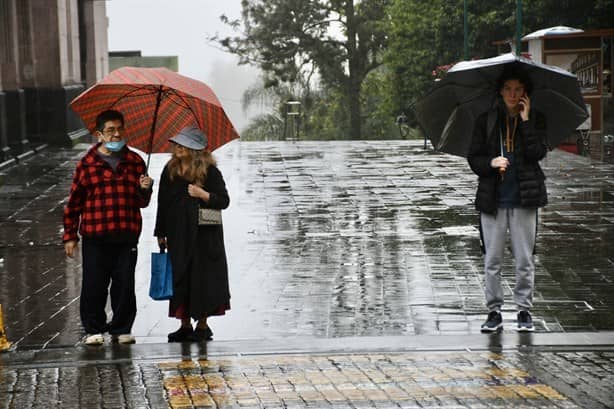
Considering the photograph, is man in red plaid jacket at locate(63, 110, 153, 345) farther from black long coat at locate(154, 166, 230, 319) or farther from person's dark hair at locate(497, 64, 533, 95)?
person's dark hair at locate(497, 64, 533, 95)

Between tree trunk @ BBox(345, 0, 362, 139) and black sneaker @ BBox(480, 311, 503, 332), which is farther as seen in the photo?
tree trunk @ BBox(345, 0, 362, 139)

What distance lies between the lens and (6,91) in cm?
2709

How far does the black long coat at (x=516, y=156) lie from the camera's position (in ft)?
29.8

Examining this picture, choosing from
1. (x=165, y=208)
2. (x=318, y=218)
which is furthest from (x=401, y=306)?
(x=318, y=218)

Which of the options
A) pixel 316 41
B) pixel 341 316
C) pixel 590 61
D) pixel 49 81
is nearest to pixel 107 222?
pixel 341 316

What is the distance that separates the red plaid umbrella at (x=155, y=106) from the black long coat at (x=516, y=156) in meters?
1.66

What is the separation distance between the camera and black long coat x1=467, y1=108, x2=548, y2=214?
908 cm

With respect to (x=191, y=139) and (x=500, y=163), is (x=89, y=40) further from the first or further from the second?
(x=500, y=163)

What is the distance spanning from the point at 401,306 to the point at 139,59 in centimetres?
Result: 4917

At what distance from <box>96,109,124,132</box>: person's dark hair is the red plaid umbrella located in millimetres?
150

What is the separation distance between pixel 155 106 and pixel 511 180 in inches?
98.2

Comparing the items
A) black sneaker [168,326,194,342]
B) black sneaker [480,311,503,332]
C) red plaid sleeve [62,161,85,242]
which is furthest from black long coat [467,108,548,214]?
red plaid sleeve [62,161,85,242]

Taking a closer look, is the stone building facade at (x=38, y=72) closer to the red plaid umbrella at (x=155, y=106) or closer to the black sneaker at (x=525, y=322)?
the red plaid umbrella at (x=155, y=106)

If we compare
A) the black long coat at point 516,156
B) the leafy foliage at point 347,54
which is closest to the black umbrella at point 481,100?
the black long coat at point 516,156
